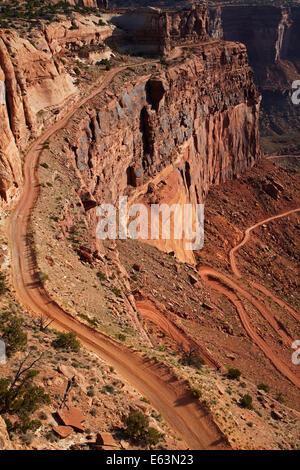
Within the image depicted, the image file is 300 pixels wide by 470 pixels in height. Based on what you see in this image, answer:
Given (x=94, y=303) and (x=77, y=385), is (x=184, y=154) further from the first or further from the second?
(x=77, y=385)

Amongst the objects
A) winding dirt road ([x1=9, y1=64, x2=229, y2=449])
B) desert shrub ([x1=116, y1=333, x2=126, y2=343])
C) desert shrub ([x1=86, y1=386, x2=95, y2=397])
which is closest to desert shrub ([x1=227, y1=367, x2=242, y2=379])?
winding dirt road ([x1=9, y1=64, x2=229, y2=449])

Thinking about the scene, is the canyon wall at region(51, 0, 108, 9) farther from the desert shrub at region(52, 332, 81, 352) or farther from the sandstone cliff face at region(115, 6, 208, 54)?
the desert shrub at region(52, 332, 81, 352)

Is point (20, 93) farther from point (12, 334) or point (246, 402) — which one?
point (246, 402)

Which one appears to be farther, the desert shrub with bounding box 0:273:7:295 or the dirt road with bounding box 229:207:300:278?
the dirt road with bounding box 229:207:300:278

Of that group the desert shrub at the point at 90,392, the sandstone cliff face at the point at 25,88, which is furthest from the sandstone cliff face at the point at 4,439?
the sandstone cliff face at the point at 25,88

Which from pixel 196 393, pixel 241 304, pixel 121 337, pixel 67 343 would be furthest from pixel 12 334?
pixel 241 304
